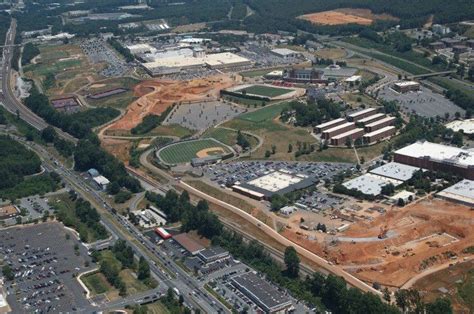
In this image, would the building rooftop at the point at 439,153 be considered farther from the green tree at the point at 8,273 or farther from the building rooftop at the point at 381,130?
the green tree at the point at 8,273

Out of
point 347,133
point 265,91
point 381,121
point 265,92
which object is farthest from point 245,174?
point 265,91

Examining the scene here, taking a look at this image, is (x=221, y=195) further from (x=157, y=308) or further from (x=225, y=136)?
(x=157, y=308)

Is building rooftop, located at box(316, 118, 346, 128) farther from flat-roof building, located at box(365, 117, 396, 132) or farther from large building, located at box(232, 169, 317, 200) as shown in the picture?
large building, located at box(232, 169, 317, 200)

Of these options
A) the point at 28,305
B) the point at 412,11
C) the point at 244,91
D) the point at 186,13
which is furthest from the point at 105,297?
the point at 186,13

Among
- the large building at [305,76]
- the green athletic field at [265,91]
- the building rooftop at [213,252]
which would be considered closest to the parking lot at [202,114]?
the green athletic field at [265,91]

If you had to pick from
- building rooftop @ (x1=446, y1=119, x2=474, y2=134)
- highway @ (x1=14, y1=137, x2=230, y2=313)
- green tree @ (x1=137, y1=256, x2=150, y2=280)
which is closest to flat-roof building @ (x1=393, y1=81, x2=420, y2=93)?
building rooftop @ (x1=446, y1=119, x2=474, y2=134)

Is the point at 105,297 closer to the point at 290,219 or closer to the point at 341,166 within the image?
the point at 290,219
